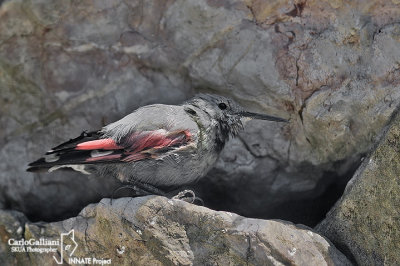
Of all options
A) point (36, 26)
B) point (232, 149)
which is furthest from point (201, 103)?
point (36, 26)

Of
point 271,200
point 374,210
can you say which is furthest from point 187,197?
point 374,210

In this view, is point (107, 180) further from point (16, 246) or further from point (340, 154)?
point (340, 154)

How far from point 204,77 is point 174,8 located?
23.7 inches

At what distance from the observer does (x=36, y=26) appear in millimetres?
4367

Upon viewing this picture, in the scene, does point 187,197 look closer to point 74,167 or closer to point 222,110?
point 222,110

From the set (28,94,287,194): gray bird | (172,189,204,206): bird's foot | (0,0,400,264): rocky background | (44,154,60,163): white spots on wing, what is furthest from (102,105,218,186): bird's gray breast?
(44,154,60,163): white spots on wing

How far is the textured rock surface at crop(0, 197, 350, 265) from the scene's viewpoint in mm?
3514

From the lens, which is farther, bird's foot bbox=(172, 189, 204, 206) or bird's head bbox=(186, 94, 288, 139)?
bird's head bbox=(186, 94, 288, 139)

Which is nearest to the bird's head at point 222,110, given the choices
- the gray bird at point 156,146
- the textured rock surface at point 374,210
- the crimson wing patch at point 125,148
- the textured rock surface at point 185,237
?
the gray bird at point 156,146

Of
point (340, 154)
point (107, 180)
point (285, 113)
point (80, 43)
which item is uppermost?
point (80, 43)

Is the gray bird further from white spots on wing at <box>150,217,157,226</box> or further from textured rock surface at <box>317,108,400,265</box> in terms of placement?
textured rock surface at <box>317,108,400,265</box>

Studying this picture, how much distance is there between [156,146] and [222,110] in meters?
0.65

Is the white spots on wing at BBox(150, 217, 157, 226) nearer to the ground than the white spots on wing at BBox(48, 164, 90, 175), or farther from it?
nearer to the ground

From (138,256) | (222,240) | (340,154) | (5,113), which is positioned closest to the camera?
(222,240)
